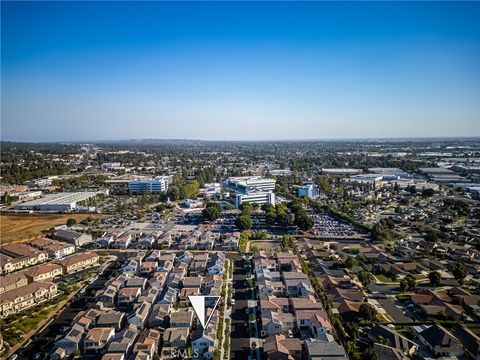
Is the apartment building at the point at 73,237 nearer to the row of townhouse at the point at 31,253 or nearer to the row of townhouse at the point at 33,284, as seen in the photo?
the row of townhouse at the point at 31,253

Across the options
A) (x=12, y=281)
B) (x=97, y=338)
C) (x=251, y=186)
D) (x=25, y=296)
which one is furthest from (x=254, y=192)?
(x=97, y=338)

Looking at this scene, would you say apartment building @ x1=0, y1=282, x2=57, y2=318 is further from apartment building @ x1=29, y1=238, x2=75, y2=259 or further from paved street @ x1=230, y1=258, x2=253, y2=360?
paved street @ x1=230, y1=258, x2=253, y2=360

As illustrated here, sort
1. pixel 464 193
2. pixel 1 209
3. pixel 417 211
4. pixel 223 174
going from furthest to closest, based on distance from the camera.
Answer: pixel 223 174, pixel 464 193, pixel 1 209, pixel 417 211

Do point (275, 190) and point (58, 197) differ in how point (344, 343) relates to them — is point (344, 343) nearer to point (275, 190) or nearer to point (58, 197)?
point (275, 190)

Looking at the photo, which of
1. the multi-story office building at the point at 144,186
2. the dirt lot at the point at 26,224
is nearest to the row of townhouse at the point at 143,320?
the dirt lot at the point at 26,224

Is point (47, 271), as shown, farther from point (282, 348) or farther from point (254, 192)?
point (254, 192)

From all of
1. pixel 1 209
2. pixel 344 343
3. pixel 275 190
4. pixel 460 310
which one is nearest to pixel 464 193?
pixel 275 190

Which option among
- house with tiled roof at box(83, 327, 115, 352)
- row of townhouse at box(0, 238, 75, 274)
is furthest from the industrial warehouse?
house with tiled roof at box(83, 327, 115, 352)
